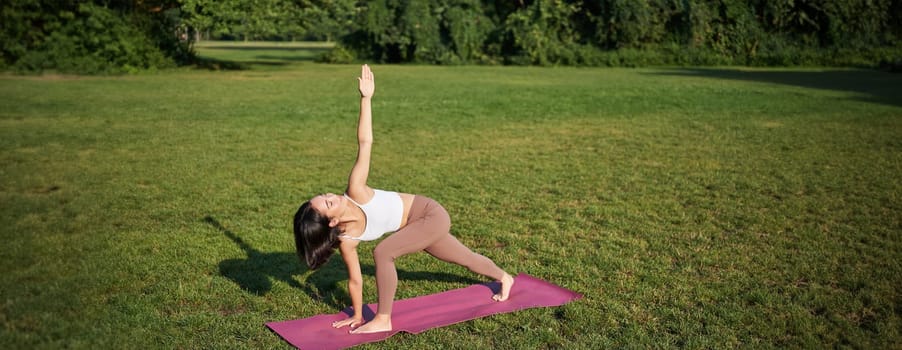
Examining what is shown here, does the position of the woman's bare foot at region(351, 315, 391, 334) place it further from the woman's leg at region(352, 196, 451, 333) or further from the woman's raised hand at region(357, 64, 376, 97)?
the woman's raised hand at region(357, 64, 376, 97)

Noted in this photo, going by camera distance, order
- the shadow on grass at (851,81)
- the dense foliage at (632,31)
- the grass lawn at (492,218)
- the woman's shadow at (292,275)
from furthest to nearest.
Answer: the dense foliage at (632,31) < the shadow on grass at (851,81) < the woman's shadow at (292,275) < the grass lawn at (492,218)

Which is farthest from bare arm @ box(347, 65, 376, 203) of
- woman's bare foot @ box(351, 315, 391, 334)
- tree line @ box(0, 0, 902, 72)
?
tree line @ box(0, 0, 902, 72)

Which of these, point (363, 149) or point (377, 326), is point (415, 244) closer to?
point (377, 326)

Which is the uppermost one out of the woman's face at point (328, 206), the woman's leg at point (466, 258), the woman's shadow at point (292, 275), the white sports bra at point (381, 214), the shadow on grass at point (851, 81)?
the woman's face at point (328, 206)

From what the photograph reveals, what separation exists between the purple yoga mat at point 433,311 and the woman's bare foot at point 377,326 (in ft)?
0.08

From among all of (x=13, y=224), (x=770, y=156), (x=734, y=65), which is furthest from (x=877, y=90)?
(x=13, y=224)

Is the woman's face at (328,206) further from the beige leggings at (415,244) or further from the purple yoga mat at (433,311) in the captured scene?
the purple yoga mat at (433,311)

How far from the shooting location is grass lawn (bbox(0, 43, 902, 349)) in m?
4.19

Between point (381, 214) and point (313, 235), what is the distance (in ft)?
1.39

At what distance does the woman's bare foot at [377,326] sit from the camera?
4023mm

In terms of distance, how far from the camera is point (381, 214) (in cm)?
408

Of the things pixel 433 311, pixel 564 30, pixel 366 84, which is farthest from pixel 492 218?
pixel 564 30

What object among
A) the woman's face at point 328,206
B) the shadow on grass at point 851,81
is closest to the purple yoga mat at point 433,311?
the woman's face at point 328,206

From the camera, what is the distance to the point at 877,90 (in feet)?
64.0
